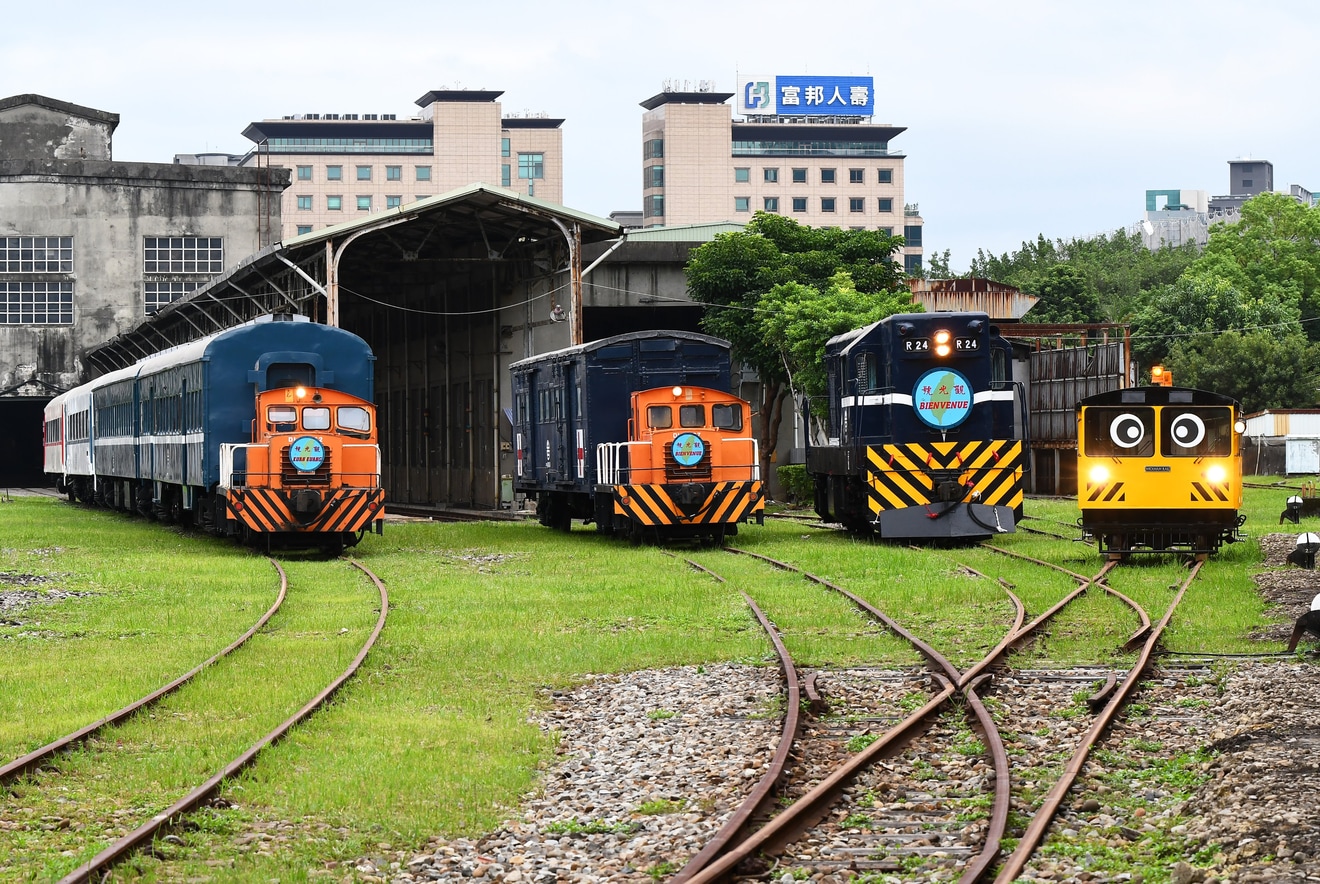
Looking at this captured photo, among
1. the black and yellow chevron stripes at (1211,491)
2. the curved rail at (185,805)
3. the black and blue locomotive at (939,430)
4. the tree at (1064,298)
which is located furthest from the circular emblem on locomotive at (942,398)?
the tree at (1064,298)

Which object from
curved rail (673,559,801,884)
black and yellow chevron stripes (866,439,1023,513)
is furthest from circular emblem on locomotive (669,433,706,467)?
curved rail (673,559,801,884)

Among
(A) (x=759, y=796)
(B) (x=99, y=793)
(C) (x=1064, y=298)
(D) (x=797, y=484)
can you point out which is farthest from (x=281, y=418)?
(C) (x=1064, y=298)

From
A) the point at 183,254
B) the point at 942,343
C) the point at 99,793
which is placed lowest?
the point at 99,793

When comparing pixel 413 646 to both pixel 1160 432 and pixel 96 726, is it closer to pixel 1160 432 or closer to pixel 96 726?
pixel 96 726

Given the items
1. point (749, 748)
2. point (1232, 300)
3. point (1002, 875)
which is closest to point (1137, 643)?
point (749, 748)

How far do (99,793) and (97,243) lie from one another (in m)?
53.7

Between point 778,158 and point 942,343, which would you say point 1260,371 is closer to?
point 942,343

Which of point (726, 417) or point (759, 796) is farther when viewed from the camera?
point (726, 417)

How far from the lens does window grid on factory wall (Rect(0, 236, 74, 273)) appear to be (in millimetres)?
57625

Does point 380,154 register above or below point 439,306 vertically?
above

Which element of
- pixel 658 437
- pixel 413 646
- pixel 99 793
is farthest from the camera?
pixel 658 437

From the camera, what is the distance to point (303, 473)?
24.1 metres

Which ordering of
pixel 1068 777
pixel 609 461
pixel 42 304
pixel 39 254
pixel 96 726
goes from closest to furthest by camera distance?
1. pixel 1068 777
2. pixel 96 726
3. pixel 609 461
4. pixel 39 254
5. pixel 42 304

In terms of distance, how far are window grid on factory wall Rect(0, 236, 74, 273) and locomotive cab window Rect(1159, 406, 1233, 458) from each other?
157 ft
